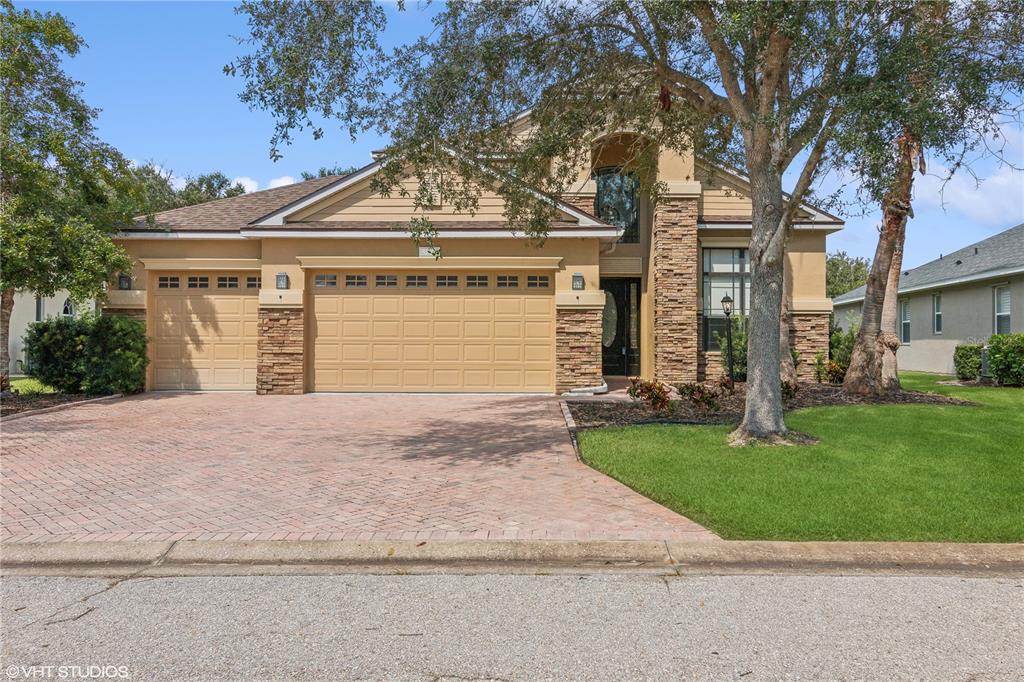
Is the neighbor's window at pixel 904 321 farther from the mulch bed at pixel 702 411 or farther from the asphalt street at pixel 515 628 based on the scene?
the asphalt street at pixel 515 628

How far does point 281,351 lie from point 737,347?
11.1m

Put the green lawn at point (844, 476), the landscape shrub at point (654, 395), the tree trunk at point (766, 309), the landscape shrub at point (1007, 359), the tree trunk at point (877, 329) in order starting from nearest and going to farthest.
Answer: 1. the green lawn at point (844, 476)
2. the tree trunk at point (766, 309)
3. the landscape shrub at point (654, 395)
4. the tree trunk at point (877, 329)
5. the landscape shrub at point (1007, 359)

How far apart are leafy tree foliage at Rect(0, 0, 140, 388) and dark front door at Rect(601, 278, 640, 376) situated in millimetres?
11755

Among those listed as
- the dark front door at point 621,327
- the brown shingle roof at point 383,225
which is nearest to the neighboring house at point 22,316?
the brown shingle roof at point 383,225

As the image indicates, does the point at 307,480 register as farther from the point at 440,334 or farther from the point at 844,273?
the point at 844,273

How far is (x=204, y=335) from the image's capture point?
1494 centimetres

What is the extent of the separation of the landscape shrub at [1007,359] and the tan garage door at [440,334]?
38.0 ft

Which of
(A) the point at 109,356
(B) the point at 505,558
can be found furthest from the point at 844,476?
(A) the point at 109,356

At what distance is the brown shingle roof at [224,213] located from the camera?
48.8 ft

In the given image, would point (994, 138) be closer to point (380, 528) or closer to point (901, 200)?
point (901, 200)

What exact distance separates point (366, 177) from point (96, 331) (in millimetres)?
6695

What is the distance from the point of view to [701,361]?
16672mm

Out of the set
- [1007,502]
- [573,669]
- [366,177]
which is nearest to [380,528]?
[573,669]

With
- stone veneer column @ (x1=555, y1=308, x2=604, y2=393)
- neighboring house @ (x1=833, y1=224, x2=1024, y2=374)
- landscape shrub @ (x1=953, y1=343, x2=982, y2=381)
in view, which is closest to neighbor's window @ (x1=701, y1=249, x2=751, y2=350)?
stone veneer column @ (x1=555, y1=308, x2=604, y2=393)
